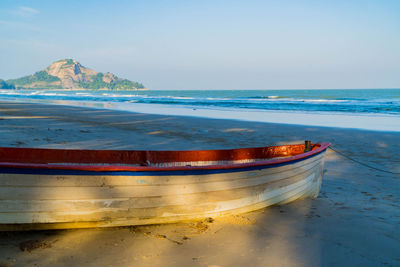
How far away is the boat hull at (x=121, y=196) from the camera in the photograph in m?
3.27

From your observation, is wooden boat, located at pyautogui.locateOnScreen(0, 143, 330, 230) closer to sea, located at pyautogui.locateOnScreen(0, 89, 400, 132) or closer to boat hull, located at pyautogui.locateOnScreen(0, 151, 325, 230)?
boat hull, located at pyautogui.locateOnScreen(0, 151, 325, 230)

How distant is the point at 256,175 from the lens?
4.25 metres

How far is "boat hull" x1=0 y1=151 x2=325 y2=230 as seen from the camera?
10.7 feet

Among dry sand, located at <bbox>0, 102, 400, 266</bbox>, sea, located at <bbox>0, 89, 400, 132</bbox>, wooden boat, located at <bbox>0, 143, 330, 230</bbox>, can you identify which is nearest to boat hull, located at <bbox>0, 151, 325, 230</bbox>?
wooden boat, located at <bbox>0, 143, 330, 230</bbox>

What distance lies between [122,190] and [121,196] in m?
0.07

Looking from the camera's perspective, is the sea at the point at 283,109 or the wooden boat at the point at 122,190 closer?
the wooden boat at the point at 122,190

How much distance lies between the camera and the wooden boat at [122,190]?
10.7 ft

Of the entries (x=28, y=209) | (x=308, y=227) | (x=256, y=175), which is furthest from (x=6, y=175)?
(x=308, y=227)

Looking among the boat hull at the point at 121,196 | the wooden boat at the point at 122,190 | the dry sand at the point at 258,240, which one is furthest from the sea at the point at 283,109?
the boat hull at the point at 121,196

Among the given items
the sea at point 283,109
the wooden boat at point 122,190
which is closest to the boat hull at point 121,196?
the wooden boat at point 122,190

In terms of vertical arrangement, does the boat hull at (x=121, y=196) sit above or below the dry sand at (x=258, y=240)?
above

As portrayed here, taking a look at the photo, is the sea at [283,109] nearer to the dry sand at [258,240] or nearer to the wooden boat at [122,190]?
the dry sand at [258,240]

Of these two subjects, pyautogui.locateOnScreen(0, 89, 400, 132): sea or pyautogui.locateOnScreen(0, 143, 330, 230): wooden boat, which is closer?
pyautogui.locateOnScreen(0, 143, 330, 230): wooden boat

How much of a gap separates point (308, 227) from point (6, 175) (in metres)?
3.61
